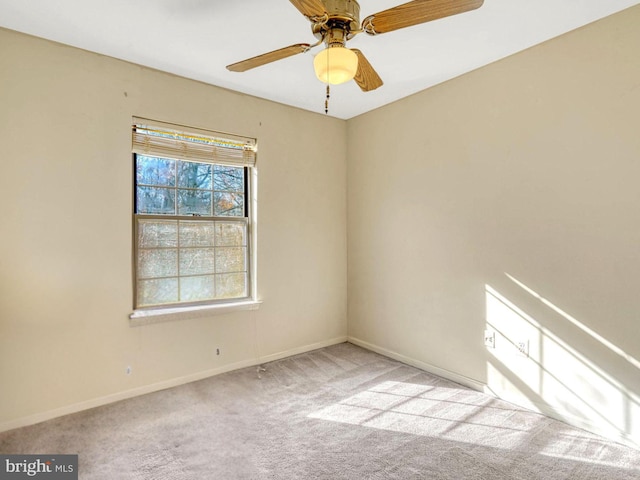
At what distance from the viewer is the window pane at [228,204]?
3281mm

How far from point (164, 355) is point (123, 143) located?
1.73 metres

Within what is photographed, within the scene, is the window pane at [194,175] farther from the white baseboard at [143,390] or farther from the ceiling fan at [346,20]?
the ceiling fan at [346,20]

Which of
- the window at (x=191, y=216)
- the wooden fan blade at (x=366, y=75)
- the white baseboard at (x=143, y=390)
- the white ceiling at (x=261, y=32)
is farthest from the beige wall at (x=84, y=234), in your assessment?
the wooden fan blade at (x=366, y=75)

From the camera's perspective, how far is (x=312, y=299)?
383 centimetres

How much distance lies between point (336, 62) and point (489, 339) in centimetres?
238

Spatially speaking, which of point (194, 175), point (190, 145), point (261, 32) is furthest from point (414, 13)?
point (194, 175)

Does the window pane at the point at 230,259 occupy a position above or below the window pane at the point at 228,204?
below

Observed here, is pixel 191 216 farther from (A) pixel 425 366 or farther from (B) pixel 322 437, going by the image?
(A) pixel 425 366

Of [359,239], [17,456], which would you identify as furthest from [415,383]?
[17,456]

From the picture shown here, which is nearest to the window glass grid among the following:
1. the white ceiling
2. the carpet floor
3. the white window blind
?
the white window blind

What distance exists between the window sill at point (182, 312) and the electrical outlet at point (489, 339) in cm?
202

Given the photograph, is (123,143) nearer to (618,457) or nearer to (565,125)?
(565,125)

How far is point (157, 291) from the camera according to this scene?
2.95 metres

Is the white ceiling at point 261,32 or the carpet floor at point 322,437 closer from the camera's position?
the carpet floor at point 322,437
